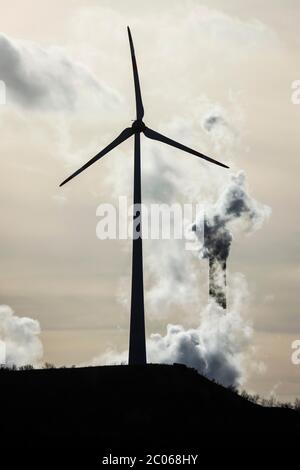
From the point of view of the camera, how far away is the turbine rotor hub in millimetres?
147000

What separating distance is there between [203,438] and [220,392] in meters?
16.7

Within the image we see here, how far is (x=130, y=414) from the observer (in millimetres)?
142250

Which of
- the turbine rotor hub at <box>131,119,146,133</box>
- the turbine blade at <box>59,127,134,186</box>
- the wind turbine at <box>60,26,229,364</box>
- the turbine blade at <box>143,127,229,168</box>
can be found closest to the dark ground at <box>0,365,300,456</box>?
the wind turbine at <box>60,26,229,364</box>

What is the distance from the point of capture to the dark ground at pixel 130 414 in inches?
5359

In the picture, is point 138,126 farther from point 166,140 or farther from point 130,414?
point 130,414

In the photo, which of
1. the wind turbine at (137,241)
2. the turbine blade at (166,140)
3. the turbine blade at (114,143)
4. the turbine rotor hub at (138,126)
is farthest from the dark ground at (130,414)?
the turbine rotor hub at (138,126)

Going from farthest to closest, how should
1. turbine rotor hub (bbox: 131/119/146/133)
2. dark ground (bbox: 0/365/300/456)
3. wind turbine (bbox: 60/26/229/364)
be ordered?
turbine rotor hub (bbox: 131/119/146/133) → wind turbine (bbox: 60/26/229/364) → dark ground (bbox: 0/365/300/456)

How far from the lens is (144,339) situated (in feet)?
468

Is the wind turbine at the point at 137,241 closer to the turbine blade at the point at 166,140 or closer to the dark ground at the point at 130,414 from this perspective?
the turbine blade at the point at 166,140

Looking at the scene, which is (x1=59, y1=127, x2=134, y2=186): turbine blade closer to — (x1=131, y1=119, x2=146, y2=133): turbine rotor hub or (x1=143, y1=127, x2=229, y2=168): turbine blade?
(x1=131, y1=119, x2=146, y2=133): turbine rotor hub

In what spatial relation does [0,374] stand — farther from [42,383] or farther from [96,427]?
[96,427]

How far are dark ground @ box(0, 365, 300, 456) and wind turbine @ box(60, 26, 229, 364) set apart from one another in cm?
465

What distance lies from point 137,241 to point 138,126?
530 inches

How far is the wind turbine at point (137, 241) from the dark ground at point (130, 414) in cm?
465
